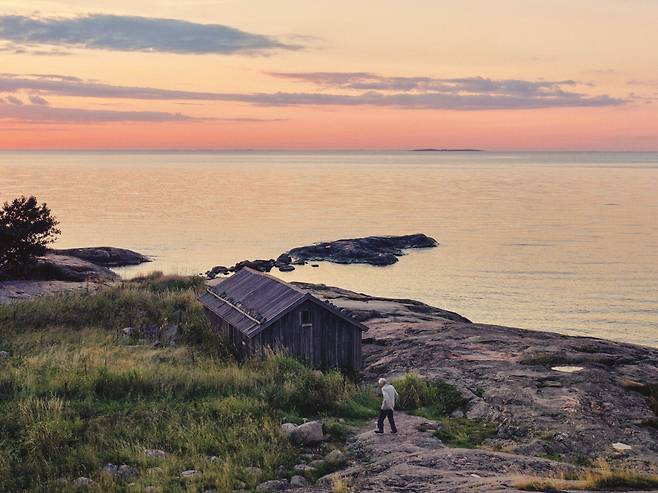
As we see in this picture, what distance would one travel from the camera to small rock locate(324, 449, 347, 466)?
14.7 meters

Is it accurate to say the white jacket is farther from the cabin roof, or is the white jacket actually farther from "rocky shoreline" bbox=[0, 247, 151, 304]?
"rocky shoreline" bbox=[0, 247, 151, 304]

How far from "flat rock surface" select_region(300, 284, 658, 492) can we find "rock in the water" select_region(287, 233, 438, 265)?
3665 centimetres

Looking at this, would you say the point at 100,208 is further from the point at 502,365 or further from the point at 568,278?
the point at 502,365

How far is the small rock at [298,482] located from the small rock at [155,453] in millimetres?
3058

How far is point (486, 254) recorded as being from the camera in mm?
70938

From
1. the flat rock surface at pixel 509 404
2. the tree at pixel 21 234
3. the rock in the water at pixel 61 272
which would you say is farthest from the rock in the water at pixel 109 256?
the flat rock surface at pixel 509 404

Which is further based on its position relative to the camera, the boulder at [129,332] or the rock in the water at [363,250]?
the rock in the water at [363,250]

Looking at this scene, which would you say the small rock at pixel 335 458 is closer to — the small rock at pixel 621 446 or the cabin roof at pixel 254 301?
the small rock at pixel 621 446

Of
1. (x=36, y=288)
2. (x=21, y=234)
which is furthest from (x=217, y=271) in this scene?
(x=36, y=288)

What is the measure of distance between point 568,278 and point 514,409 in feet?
137

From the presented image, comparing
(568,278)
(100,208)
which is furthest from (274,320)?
(100,208)

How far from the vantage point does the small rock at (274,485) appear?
13.4 metres

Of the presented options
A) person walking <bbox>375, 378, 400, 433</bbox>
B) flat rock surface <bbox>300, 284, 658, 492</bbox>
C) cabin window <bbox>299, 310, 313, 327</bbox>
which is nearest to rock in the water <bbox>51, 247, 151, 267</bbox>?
flat rock surface <bbox>300, 284, 658, 492</bbox>

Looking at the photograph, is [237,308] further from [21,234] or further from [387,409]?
[21,234]
